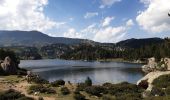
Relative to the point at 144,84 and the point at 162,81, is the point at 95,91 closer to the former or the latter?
the point at 162,81

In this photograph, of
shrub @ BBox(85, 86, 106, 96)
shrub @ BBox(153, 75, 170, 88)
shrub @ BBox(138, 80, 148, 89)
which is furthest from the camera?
shrub @ BBox(138, 80, 148, 89)

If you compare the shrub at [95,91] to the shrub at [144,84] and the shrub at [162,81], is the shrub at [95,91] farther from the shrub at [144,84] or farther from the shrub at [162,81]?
the shrub at [144,84]

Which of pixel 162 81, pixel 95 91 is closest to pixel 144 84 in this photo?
pixel 162 81

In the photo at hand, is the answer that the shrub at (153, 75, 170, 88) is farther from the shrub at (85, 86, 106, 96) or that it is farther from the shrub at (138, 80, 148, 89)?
the shrub at (85, 86, 106, 96)

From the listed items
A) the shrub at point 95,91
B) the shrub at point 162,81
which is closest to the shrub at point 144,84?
the shrub at point 162,81

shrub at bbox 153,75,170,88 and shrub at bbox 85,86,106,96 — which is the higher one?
shrub at bbox 153,75,170,88

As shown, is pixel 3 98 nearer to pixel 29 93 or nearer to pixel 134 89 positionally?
pixel 29 93

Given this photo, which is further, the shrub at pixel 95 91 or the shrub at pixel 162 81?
the shrub at pixel 162 81

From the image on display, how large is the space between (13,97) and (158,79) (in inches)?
1104

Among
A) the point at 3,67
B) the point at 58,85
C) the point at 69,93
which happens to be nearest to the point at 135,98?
the point at 69,93

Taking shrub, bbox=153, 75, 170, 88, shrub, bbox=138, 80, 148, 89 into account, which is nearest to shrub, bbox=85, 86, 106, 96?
shrub, bbox=153, 75, 170, 88

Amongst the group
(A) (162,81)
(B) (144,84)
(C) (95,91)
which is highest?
(A) (162,81)

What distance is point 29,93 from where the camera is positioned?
56094 mm

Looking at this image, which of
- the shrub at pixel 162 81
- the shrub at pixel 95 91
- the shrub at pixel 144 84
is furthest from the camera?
the shrub at pixel 144 84
